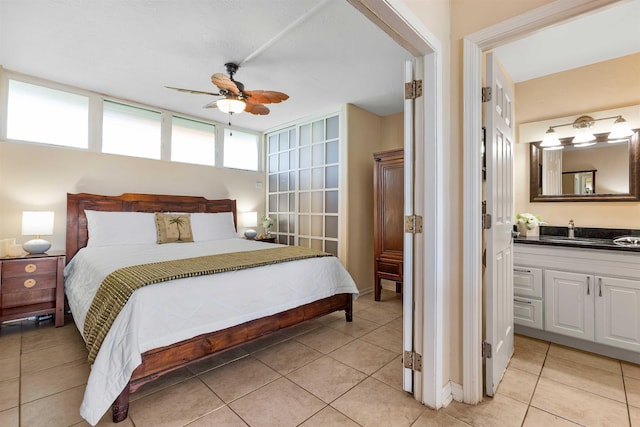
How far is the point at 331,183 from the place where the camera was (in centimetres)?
417

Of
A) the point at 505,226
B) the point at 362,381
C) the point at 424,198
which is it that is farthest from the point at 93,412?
the point at 505,226

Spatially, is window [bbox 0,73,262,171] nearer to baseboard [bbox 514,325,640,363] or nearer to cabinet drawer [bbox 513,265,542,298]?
cabinet drawer [bbox 513,265,542,298]

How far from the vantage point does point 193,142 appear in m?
4.38

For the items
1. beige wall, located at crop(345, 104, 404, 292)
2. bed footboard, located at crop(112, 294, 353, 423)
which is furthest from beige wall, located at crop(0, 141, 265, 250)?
bed footboard, located at crop(112, 294, 353, 423)

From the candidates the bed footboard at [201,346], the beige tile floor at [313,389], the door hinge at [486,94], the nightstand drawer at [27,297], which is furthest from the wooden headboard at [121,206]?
the door hinge at [486,94]

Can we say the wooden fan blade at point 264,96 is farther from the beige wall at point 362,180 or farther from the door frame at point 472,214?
the door frame at point 472,214

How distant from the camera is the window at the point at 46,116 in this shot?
306cm

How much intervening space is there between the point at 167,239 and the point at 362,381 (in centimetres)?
280

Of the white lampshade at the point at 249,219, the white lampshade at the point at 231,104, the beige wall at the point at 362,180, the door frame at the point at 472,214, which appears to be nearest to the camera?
the door frame at the point at 472,214

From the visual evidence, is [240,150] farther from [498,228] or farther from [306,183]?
[498,228]

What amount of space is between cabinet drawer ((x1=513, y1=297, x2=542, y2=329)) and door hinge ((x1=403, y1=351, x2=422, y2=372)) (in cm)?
143

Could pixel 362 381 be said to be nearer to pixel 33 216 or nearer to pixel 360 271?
pixel 360 271

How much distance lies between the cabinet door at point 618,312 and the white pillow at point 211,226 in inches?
155

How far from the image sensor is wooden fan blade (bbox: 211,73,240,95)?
91.7 inches
